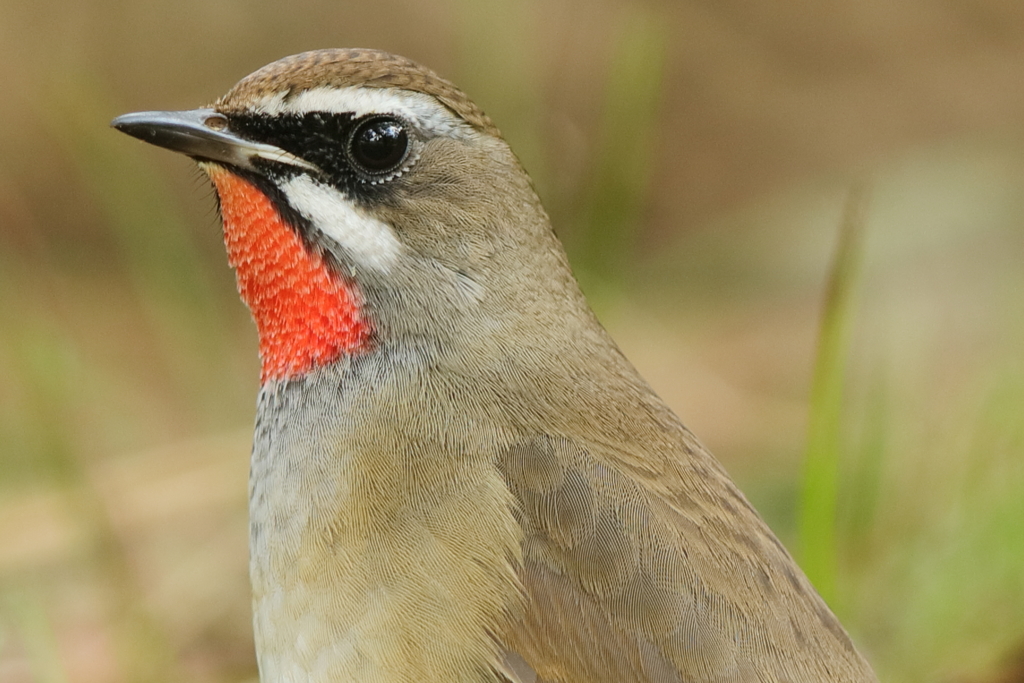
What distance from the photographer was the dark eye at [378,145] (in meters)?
2.91

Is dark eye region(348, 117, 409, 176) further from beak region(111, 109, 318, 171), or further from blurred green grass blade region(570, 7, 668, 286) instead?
blurred green grass blade region(570, 7, 668, 286)

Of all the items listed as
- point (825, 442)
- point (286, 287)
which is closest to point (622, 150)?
point (825, 442)

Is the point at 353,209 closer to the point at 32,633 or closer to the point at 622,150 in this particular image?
the point at 32,633

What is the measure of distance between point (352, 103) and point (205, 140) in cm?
32

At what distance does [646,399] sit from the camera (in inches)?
121

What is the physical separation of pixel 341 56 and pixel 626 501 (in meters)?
1.11

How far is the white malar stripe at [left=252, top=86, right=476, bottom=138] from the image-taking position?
287 cm

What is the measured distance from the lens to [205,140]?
2.91m

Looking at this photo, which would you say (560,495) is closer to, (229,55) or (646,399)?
(646,399)

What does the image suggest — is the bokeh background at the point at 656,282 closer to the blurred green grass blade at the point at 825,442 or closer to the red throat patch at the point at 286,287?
the blurred green grass blade at the point at 825,442

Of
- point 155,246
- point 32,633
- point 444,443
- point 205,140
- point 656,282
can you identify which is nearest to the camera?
point 444,443

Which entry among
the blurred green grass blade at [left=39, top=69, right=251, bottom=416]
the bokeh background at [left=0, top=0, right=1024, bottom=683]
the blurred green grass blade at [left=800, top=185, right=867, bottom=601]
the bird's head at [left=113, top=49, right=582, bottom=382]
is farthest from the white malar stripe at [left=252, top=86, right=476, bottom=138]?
the blurred green grass blade at [left=39, top=69, right=251, bottom=416]

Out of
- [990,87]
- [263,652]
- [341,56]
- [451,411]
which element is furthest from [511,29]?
[990,87]

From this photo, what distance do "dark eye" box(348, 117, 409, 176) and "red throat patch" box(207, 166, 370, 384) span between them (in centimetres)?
21
